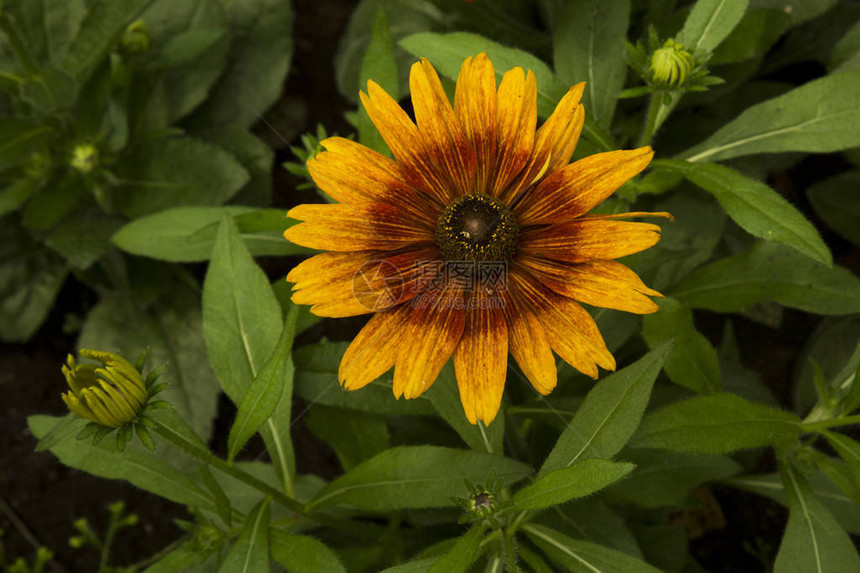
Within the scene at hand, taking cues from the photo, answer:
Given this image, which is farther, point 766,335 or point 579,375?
point 766,335

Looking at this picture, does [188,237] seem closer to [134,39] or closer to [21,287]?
[134,39]

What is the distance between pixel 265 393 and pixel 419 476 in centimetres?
34

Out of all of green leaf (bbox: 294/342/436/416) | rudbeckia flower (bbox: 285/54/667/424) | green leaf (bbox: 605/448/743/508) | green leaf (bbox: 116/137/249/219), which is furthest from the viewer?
green leaf (bbox: 116/137/249/219)

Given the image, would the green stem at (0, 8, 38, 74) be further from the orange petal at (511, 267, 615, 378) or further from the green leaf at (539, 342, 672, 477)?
the green leaf at (539, 342, 672, 477)

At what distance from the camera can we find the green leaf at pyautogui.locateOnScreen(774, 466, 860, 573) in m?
1.50

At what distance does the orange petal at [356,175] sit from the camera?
128cm

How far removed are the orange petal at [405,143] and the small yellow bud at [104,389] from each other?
1.80 ft

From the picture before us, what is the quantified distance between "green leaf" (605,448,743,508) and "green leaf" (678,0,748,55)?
34.0 inches

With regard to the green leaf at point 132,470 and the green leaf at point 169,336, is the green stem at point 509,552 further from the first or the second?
the green leaf at point 169,336

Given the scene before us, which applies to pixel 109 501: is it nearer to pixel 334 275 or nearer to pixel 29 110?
pixel 29 110

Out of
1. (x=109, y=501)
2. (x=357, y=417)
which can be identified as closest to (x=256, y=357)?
(x=357, y=417)

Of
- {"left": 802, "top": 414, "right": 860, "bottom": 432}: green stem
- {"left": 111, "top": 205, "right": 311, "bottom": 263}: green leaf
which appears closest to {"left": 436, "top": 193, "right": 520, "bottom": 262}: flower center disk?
{"left": 111, "top": 205, "right": 311, "bottom": 263}: green leaf

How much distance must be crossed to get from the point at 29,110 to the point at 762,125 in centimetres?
203

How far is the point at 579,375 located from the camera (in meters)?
1.76
